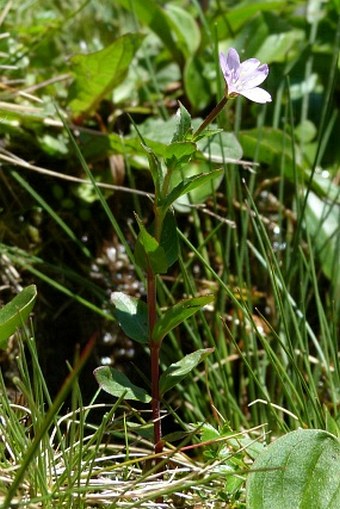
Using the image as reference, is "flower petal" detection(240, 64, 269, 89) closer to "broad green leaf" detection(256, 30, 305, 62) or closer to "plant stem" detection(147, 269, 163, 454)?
"plant stem" detection(147, 269, 163, 454)

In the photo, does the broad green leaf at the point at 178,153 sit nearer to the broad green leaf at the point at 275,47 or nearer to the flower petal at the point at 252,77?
the flower petal at the point at 252,77

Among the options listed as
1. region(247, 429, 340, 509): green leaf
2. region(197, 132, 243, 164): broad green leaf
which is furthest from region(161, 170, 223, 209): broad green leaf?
region(197, 132, 243, 164): broad green leaf

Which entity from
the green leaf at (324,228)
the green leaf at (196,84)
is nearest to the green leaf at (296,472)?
the green leaf at (324,228)

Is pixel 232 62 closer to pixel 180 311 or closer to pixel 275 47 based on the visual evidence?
pixel 180 311

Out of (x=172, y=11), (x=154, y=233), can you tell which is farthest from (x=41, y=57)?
(x=154, y=233)

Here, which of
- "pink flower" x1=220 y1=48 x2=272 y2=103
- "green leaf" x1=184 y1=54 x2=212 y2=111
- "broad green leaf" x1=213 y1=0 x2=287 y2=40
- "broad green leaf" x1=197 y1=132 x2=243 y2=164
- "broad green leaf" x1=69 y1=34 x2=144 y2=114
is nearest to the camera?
"pink flower" x1=220 y1=48 x2=272 y2=103

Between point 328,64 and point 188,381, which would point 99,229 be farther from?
point 328,64
